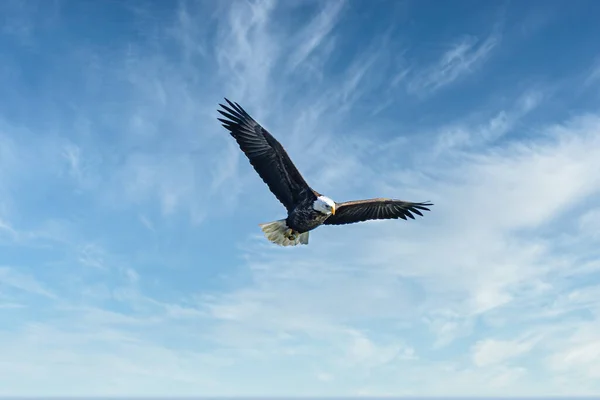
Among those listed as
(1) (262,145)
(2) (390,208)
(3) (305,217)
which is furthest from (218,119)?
(2) (390,208)

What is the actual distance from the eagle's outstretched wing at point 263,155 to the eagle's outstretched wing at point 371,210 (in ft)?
5.37

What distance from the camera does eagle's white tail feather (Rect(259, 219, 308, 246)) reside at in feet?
61.5

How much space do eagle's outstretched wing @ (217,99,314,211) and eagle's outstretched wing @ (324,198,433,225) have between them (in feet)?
5.37

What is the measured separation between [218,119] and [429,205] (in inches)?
312

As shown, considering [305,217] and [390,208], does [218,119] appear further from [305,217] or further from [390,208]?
[390,208]

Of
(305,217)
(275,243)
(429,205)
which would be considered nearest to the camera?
(305,217)

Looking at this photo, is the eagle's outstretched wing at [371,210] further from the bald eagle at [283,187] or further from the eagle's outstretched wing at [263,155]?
the eagle's outstretched wing at [263,155]

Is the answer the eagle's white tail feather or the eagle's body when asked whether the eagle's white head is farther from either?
the eagle's white tail feather

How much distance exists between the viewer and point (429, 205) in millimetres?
20406

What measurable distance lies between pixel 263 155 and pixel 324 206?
272 cm

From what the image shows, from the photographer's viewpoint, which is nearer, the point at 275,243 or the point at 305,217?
the point at 305,217

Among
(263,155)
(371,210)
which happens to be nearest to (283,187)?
(263,155)

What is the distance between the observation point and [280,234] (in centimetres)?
1888

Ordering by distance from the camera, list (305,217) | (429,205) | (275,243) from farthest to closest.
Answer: (429,205), (275,243), (305,217)
